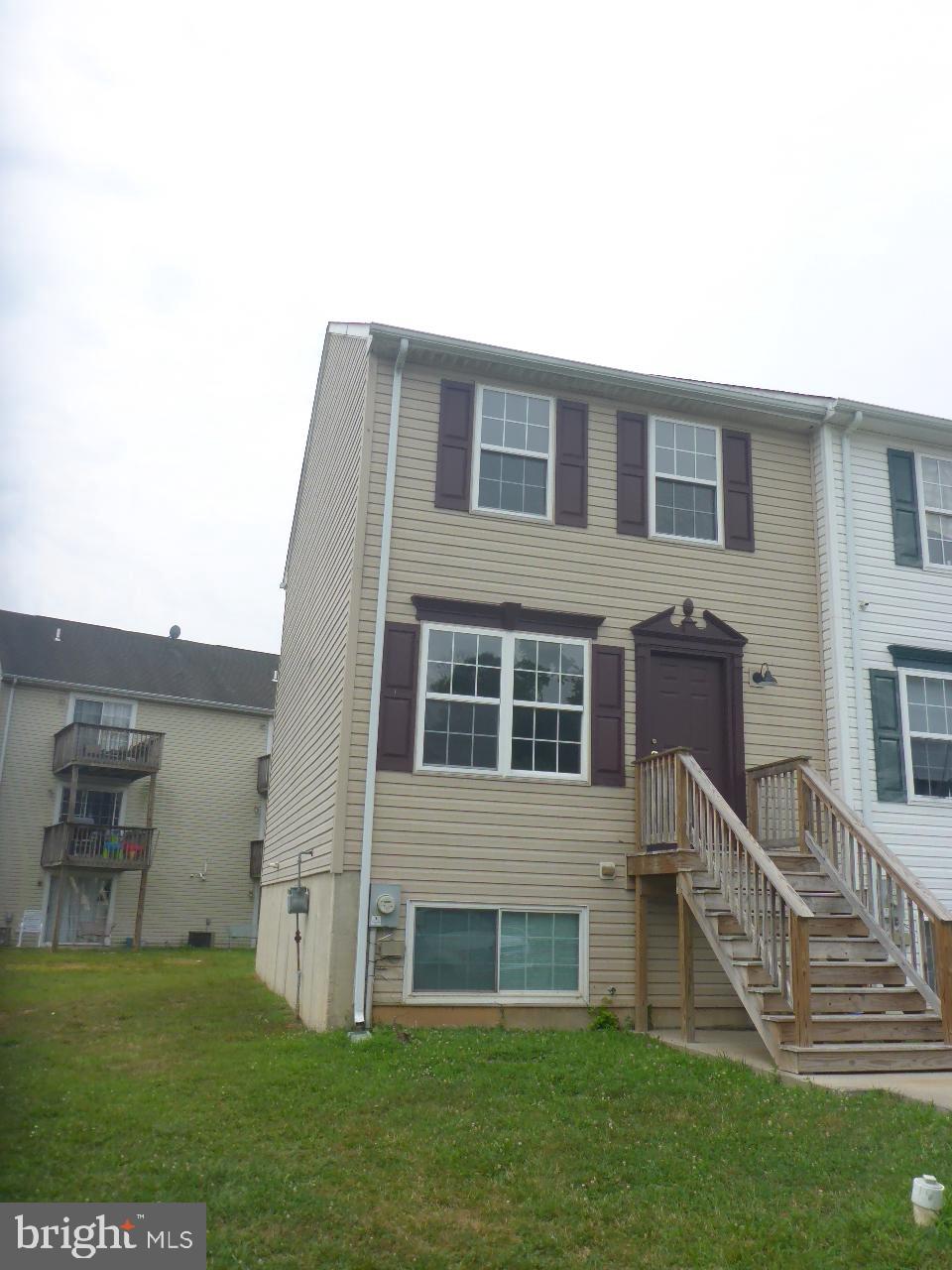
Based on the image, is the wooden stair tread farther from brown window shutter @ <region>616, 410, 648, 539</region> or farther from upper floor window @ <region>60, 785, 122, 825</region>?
upper floor window @ <region>60, 785, 122, 825</region>

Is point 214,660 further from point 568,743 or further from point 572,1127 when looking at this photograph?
point 572,1127

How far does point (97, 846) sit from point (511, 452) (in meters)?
18.6

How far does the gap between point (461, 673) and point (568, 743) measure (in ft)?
4.39

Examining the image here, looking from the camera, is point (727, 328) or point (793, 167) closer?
point (793, 167)

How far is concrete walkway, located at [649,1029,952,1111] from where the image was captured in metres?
6.79

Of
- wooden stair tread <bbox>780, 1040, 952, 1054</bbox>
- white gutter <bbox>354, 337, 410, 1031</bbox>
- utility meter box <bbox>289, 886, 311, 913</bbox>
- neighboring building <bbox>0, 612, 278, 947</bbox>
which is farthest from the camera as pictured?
neighboring building <bbox>0, 612, 278, 947</bbox>

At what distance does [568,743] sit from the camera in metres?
10.9

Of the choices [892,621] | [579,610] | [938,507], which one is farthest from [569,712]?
[938,507]

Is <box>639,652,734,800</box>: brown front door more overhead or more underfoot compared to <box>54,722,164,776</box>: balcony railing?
more underfoot

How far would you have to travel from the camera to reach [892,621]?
39.9 feet

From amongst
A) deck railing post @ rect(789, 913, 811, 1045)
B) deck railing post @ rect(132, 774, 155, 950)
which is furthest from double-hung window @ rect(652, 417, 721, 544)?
deck railing post @ rect(132, 774, 155, 950)

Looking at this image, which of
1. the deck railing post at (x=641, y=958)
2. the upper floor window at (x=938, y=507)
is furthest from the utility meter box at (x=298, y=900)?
the upper floor window at (x=938, y=507)

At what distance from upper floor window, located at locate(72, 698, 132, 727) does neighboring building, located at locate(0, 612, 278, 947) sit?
3 centimetres

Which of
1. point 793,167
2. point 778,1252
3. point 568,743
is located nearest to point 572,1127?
point 778,1252
